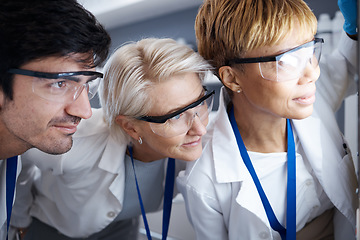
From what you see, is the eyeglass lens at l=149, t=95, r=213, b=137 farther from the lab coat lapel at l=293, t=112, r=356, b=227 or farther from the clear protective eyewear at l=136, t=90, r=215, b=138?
the lab coat lapel at l=293, t=112, r=356, b=227

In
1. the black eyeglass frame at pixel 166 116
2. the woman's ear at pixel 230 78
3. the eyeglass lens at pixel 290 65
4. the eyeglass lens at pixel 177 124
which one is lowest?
the eyeglass lens at pixel 177 124

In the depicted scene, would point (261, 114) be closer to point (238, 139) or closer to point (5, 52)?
point (238, 139)

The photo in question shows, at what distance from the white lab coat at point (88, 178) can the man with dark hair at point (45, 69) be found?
289 millimetres

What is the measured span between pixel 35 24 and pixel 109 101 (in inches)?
18.4

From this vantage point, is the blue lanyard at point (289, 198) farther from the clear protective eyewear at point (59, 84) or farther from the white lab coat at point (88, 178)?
the clear protective eyewear at point (59, 84)

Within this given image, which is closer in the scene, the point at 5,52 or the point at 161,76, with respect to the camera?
the point at 5,52

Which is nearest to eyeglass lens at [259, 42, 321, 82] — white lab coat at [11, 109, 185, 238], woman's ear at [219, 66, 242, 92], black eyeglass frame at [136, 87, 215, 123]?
woman's ear at [219, 66, 242, 92]

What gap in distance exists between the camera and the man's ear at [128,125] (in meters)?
1.48

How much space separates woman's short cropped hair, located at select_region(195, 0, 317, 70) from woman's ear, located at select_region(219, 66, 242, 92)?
3cm

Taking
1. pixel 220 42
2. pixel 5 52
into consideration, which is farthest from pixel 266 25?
pixel 5 52

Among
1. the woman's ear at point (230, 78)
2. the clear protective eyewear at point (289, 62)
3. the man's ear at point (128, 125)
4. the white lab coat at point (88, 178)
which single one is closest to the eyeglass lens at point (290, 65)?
the clear protective eyewear at point (289, 62)

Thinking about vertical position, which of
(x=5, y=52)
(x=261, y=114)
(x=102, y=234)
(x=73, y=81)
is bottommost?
(x=102, y=234)

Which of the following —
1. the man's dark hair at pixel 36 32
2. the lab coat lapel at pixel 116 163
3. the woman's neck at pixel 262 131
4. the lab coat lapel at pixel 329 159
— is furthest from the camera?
the lab coat lapel at pixel 116 163

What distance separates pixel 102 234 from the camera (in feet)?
6.41
